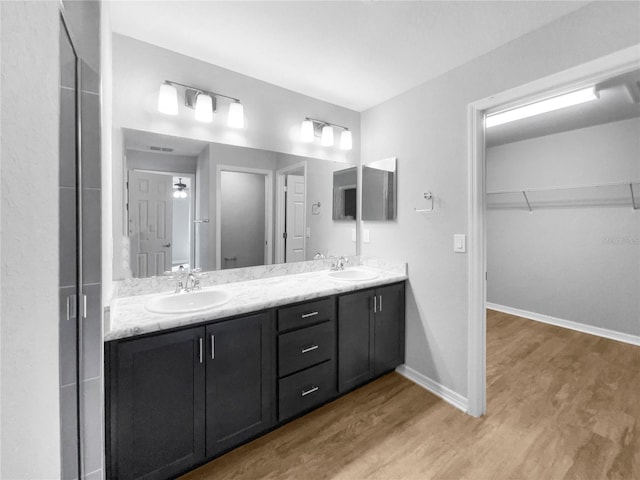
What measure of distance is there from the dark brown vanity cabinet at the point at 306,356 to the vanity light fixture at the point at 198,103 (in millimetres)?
1370

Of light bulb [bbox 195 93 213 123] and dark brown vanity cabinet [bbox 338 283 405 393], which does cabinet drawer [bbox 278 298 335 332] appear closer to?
dark brown vanity cabinet [bbox 338 283 405 393]

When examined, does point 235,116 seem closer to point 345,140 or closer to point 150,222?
point 150,222

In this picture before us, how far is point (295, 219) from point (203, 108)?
105 centimetres

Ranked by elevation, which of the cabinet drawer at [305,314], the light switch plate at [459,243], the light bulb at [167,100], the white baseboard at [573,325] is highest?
the light bulb at [167,100]

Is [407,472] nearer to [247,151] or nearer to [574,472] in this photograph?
[574,472]

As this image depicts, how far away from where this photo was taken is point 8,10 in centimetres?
36

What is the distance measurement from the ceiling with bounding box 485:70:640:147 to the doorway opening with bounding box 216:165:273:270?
2.68m

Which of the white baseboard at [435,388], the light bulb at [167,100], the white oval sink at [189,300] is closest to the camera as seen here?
the white oval sink at [189,300]

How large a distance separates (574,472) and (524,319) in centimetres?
262

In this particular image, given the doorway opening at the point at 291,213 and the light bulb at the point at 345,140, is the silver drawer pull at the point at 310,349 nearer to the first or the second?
the doorway opening at the point at 291,213

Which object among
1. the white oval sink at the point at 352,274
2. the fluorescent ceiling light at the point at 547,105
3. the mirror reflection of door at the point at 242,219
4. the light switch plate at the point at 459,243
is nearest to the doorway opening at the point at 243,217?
the mirror reflection of door at the point at 242,219

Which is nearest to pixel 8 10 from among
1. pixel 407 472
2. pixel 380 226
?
pixel 407 472

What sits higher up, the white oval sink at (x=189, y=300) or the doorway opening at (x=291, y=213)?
the doorway opening at (x=291, y=213)

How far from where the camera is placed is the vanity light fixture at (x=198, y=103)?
1.79 metres
